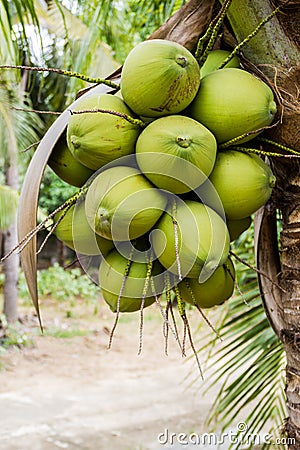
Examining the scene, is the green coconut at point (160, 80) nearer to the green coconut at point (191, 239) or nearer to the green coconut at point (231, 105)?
the green coconut at point (231, 105)

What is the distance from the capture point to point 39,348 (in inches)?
313

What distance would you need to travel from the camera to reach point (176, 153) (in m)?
0.88

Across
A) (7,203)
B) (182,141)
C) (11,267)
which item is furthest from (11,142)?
(182,141)

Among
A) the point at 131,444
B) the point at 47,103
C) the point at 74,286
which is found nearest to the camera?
the point at 131,444

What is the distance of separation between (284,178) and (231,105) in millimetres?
258

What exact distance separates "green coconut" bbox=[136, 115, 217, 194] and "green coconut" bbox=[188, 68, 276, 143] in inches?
1.6

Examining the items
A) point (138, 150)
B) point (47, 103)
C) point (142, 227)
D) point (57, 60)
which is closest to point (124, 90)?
point (138, 150)

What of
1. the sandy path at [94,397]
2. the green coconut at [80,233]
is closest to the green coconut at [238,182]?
the green coconut at [80,233]

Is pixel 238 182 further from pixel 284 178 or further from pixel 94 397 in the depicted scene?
pixel 94 397

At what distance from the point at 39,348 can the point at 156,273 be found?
291 inches

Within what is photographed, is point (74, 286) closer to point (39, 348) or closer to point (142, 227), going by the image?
point (39, 348)

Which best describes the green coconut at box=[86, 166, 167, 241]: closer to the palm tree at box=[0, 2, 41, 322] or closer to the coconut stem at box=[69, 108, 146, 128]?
the coconut stem at box=[69, 108, 146, 128]

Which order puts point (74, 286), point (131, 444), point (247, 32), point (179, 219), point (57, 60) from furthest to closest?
point (74, 286)
point (57, 60)
point (131, 444)
point (247, 32)
point (179, 219)

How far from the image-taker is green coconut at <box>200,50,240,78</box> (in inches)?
40.9
